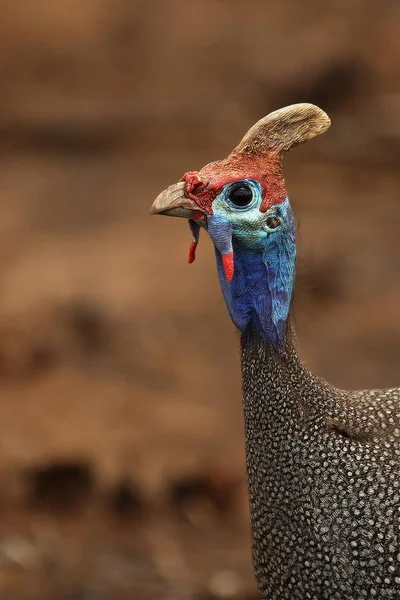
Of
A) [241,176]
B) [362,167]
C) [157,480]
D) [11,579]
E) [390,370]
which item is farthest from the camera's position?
[362,167]

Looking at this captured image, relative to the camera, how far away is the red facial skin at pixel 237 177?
2.48 metres

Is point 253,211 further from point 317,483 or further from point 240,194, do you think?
point 317,483

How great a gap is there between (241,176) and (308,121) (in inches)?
8.7

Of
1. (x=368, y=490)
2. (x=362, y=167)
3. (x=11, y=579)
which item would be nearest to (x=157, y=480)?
Answer: (x=11, y=579)

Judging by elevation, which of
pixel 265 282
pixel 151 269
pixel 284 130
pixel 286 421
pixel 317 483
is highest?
pixel 151 269

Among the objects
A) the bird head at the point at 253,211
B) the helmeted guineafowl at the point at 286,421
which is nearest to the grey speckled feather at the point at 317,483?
the helmeted guineafowl at the point at 286,421

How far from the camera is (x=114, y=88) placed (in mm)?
9977

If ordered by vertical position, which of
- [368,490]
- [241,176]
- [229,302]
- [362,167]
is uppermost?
[362,167]

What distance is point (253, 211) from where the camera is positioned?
2.49 metres

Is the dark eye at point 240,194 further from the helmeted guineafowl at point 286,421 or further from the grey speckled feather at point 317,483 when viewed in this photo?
the grey speckled feather at point 317,483

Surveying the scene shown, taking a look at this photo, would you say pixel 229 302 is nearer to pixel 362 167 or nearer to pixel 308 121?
pixel 308 121

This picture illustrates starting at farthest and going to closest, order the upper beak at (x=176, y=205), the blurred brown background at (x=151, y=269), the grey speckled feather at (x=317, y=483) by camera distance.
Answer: the blurred brown background at (x=151, y=269), the grey speckled feather at (x=317, y=483), the upper beak at (x=176, y=205)

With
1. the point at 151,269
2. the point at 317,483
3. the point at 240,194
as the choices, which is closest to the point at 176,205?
the point at 240,194

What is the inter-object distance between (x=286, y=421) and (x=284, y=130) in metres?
0.72
